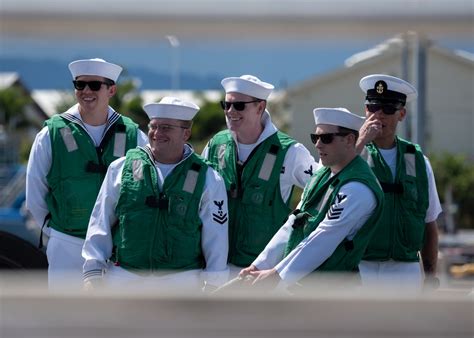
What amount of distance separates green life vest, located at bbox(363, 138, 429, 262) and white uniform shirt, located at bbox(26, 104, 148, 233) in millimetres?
1556

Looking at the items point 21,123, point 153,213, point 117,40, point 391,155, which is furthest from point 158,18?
point 21,123

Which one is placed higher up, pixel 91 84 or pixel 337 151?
pixel 91 84

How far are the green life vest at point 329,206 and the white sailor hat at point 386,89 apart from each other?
54 cm

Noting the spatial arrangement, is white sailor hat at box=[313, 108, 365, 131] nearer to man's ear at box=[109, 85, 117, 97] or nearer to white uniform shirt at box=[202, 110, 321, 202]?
white uniform shirt at box=[202, 110, 321, 202]

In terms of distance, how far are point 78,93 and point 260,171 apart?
1095 mm

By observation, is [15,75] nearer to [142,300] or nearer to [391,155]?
[142,300]

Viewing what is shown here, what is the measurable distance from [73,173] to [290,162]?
46.6 inches

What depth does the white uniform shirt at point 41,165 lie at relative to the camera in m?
5.90

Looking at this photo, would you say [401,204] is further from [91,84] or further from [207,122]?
[207,122]

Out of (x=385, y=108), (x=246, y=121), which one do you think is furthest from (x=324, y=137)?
(x=246, y=121)

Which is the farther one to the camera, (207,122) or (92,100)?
(207,122)

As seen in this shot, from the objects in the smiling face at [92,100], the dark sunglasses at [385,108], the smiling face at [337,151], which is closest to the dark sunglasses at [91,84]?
the smiling face at [92,100]

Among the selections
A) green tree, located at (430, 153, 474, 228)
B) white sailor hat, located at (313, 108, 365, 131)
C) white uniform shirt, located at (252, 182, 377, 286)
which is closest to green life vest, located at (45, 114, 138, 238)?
white uniform shirt, located at (252, 182, 377, 286)

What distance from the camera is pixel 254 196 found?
5.79 m
